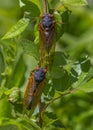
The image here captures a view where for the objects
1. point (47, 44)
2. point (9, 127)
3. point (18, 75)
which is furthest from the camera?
point (18, 75)

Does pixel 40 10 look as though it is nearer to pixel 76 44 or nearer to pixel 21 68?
pixel 21 68

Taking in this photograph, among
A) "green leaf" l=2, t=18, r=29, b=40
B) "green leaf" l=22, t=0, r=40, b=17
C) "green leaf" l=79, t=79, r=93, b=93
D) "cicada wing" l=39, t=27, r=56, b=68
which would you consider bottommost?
"green leaf" l=79, t=79, r=93, b=93

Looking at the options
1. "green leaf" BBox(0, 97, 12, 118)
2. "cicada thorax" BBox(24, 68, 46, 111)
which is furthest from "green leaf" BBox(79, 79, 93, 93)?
"green leaf" BBox(0, 97, 12, 118)

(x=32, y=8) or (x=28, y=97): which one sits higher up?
(x=32, y=8)

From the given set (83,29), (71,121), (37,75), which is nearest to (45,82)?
(37,75)

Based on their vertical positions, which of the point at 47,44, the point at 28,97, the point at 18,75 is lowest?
the point at 18,75

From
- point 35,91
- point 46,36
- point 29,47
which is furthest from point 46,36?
point 35,91

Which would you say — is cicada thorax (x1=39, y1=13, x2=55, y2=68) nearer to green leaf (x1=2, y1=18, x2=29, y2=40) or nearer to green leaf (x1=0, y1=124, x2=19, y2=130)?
green leaf (x1=2, y1=18, x2=29, y2=40)

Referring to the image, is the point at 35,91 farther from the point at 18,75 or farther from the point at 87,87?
the point at 18,75
